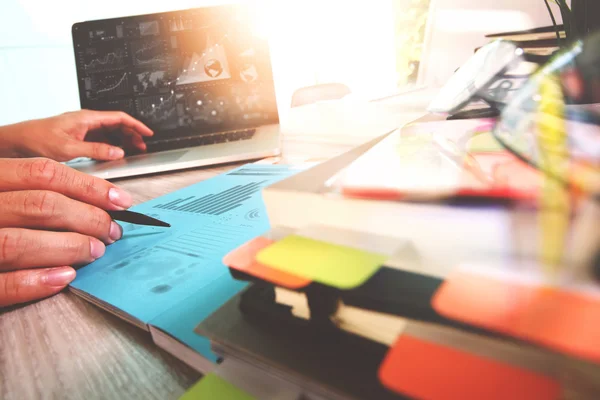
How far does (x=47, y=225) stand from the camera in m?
0.36

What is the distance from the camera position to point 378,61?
2.33 m

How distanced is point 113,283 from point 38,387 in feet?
0.31

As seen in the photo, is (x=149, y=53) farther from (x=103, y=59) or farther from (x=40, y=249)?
(x=40, y=249)

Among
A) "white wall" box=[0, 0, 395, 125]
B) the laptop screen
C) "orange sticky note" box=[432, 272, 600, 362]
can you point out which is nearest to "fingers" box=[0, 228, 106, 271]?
"orange sticky note" box=[432, 272, 600, 362]

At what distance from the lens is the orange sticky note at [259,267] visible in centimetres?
16

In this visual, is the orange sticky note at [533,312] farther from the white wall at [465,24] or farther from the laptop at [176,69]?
the white wall at [465,24]

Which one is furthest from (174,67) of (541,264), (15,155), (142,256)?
(541,264)

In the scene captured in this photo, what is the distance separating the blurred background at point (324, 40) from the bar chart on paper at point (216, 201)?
668mm

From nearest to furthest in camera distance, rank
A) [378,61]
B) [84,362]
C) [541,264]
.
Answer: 1. [541,264]
2. [84,362]
3. [378,61]

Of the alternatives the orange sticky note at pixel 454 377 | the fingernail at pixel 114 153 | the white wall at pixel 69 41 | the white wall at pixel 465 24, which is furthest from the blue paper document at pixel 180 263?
the white wall at pixel 69 41

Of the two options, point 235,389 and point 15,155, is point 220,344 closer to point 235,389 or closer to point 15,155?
point 235,389

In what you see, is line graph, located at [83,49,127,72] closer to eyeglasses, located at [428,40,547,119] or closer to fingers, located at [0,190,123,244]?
fingers, located at [0,190,123,244]

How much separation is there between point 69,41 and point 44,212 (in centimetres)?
230

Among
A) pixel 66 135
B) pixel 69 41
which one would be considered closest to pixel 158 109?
pixel 66 135
